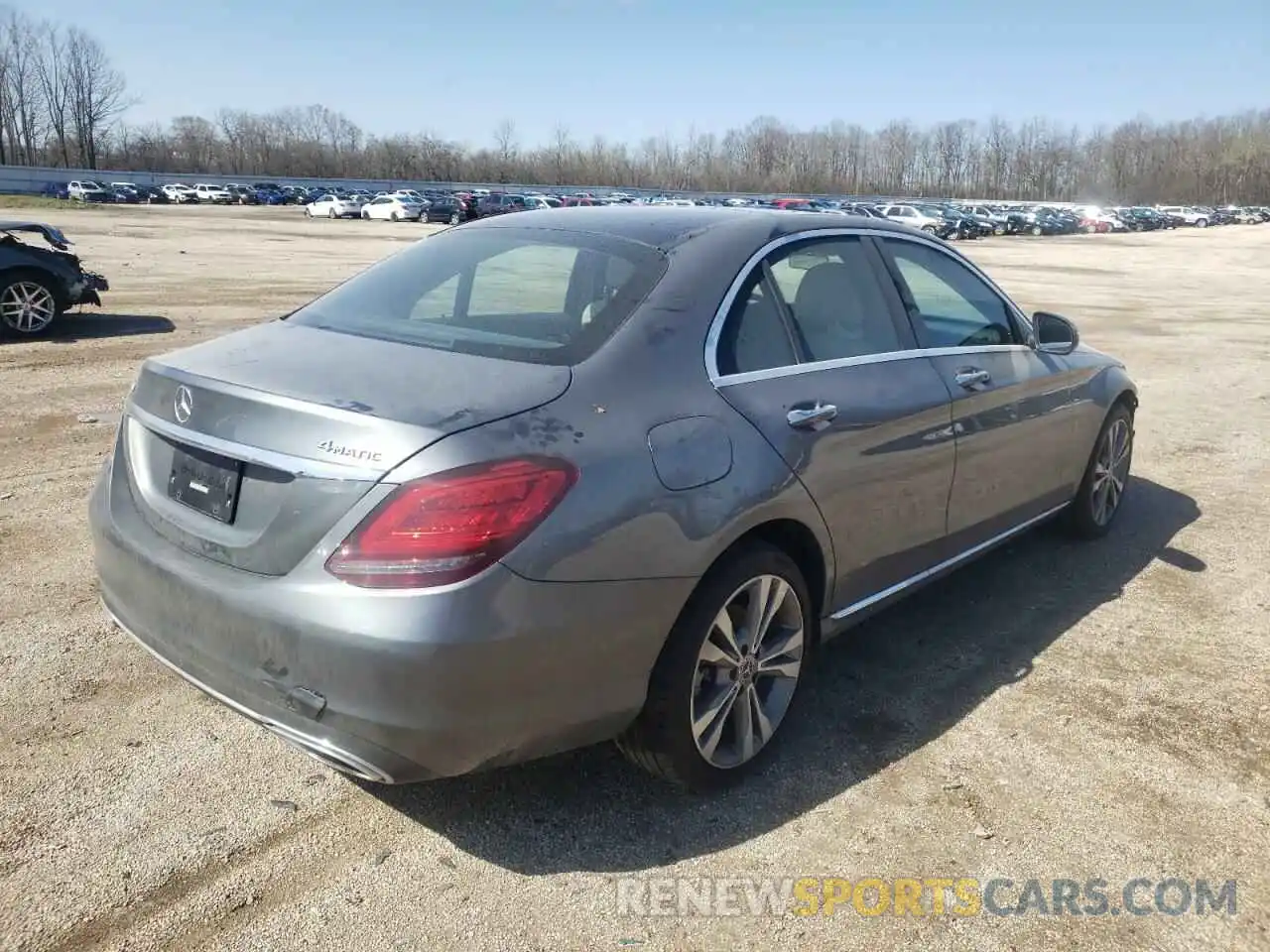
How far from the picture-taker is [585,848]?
287 centimetres

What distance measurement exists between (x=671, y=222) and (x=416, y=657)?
1892 millimetres

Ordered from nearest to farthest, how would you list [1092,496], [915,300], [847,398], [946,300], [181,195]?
[847,398] < [915,300] < [946,300] < [1092,496] < [181,195]

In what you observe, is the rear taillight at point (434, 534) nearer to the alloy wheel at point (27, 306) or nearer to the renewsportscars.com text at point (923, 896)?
the renewsportscars.com text at point (923, 896)

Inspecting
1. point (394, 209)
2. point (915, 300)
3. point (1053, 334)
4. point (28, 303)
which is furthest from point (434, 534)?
→ point (394, 209)

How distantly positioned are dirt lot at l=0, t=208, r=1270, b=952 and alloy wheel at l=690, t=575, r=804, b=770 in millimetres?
167

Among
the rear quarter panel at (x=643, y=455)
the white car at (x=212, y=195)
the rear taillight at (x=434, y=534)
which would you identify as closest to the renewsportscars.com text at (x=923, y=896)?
the rear quarter panel at (x=643, y=455)

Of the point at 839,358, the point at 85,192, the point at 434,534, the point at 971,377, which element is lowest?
the point at 434,534

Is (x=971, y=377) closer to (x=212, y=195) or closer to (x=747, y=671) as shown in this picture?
(x=747, y=671)

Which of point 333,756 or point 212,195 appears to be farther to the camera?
point 212,195

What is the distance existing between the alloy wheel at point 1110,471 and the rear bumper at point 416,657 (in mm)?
3577

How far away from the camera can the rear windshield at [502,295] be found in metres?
3.02

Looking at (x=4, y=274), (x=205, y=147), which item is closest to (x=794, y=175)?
(x=205, y=147)

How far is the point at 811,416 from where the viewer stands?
3252 millimetres

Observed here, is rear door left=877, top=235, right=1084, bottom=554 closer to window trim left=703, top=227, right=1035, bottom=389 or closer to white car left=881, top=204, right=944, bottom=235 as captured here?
window trim left=703, top=227, right=1035, bottom=389
